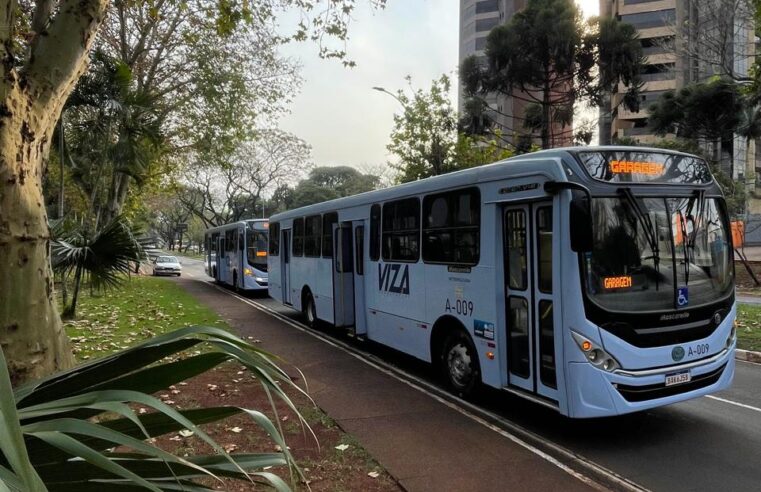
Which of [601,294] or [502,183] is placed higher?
[502,183]

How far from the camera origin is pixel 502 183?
6035 millimetres

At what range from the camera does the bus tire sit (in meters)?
12.2

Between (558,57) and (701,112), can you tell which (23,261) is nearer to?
(558,57)

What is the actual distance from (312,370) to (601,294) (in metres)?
4.59

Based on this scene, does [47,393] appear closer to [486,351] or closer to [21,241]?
[21,241]

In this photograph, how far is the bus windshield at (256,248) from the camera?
2045 centimetres

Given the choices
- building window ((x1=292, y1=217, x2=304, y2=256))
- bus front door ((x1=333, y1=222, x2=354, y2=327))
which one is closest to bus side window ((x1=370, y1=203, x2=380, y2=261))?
bus front door ((x1=333, y1=222, x2=354, y2=327))

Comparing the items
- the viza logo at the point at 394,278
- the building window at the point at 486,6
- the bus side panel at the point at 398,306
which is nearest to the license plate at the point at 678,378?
the bus side panel at the point at 398,306

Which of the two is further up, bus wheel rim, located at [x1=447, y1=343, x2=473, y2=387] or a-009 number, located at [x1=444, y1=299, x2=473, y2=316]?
a-009 number, located at [x1=444, y1=299, x2=473, y2=316]

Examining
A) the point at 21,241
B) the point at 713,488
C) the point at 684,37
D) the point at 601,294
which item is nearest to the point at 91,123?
the point at 21,241

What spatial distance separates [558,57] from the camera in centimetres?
2112

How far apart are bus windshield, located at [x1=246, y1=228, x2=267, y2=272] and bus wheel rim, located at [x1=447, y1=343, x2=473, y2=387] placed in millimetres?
14522

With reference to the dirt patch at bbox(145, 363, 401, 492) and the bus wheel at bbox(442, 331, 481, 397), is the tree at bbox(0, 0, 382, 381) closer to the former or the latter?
the dirt patch at bbox(145, 363, 401, 492)

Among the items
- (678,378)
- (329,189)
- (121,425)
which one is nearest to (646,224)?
(678,378)
